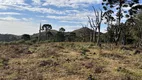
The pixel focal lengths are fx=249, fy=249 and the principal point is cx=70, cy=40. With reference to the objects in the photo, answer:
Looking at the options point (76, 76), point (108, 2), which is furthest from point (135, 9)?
point (76, 76)

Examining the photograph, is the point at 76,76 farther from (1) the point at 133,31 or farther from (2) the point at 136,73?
(1) the point at 133,31

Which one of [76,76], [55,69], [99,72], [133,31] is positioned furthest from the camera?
[133,31]

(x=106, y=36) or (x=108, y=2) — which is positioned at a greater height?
(x=108, y=2)

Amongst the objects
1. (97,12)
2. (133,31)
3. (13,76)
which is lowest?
(13,76)

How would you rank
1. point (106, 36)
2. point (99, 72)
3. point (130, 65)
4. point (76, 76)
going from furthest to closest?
point (106, 36) → point (130, 65) → point (99, 72) → point (76, 76)

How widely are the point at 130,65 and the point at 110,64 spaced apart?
4.35 ft

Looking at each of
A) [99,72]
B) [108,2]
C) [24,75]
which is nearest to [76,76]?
[99,72]

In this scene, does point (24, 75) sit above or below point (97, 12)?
below

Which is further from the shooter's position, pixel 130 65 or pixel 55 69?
pixel 130 65

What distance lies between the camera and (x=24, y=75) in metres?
14.1

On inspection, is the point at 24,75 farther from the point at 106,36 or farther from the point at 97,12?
the point at 106,36

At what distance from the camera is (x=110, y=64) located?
1697cm

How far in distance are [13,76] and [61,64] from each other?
401 centimetres

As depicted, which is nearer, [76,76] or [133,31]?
[76,76]
